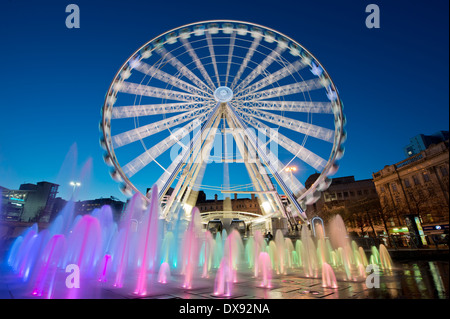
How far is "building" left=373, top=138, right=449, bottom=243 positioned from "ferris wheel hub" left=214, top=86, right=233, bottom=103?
2498 cm

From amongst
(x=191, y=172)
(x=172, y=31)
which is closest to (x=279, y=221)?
(x=191, y=172)

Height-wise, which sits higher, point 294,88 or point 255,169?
point 294,88

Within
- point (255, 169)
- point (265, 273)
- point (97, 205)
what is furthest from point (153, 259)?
point (97, 205)

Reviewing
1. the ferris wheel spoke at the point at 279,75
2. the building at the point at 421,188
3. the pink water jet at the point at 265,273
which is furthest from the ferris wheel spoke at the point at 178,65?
the building at the point at 421,188

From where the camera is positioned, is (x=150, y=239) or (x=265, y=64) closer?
(x=150, y=239)

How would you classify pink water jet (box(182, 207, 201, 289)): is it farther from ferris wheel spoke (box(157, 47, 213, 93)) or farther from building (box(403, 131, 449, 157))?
building (box(403, 131, 449, 157))

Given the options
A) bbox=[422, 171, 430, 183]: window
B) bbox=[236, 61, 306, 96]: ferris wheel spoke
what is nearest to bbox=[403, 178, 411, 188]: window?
bbox=[422, 171, 430, 183]: window

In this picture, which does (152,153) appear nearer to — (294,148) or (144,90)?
(144,90)

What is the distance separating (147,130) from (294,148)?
41.8ft

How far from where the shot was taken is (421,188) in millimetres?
35688

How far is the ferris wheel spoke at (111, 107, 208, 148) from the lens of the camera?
1927 cm

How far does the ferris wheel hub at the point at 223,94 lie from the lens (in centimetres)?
2241
